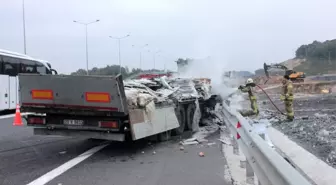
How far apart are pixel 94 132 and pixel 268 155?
476cm

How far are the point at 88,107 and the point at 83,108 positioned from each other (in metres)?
0.13

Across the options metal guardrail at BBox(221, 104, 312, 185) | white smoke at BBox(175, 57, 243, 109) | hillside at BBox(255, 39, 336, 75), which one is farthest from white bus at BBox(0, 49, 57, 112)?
hillside at BBox(255, 39, 336, 75)

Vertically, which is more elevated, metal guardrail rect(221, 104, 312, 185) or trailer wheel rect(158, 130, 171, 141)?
metal guardrail rect(221, 104, 312, 185)

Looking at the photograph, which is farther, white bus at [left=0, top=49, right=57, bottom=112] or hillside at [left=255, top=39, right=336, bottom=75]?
hillside at [left=255, top=39, right=336, bottom=75]

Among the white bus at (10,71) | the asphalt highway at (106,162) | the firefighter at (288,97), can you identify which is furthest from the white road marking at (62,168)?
the white bus at (10,71)

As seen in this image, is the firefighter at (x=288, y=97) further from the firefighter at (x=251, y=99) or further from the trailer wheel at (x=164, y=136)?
the trailer wheel at (x=164, y=136)

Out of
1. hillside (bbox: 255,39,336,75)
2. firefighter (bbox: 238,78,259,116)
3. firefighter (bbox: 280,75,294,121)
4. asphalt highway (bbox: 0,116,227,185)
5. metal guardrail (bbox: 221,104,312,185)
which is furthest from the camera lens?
hillside (bbox: 255,39,336,75)

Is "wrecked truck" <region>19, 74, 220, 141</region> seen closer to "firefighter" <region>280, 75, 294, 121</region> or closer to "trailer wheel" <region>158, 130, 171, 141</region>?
"trailer wheel" <region>158, 130, 171, 141</region>

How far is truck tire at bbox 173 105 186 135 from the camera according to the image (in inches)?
380

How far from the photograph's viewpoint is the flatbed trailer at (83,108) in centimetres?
694

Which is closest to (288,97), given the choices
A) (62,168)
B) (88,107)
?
(88,107)

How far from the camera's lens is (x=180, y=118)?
989 cm

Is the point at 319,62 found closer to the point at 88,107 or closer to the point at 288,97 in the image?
the point at 288,97

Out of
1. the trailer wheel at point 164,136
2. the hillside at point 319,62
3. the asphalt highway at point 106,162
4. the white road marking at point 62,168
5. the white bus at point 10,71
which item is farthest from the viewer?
the hillside at point 319,62
